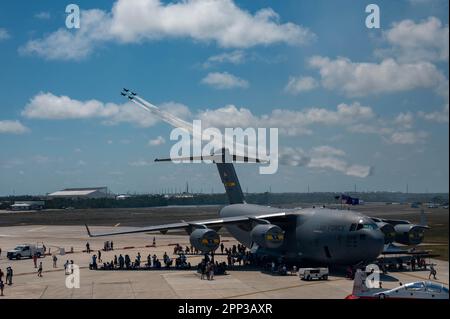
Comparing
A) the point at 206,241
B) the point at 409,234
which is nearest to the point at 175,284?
the point at 206,241

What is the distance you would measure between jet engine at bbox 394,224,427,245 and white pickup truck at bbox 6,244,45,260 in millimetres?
36826

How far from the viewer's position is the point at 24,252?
180 feet

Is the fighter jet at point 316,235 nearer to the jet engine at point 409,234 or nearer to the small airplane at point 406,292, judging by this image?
the jet engine at point 409,234

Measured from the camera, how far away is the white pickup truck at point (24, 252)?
53.8 meters

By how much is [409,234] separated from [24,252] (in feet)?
127

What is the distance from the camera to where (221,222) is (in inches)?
1753

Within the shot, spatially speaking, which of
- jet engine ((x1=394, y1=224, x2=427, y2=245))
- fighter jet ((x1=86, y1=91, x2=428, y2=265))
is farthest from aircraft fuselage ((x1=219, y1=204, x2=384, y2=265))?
jet engine ((x1=394, y1=224, x2=427, y2=245))

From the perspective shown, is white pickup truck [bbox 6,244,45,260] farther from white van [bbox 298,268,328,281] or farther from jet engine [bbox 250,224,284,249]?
white van [bbox 298,268,328,281]

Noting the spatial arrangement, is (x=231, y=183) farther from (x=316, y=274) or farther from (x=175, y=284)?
(x=175, y=284)

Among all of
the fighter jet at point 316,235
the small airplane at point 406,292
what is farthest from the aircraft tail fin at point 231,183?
the small airplane at point 406,292

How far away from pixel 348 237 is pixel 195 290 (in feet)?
39.7
